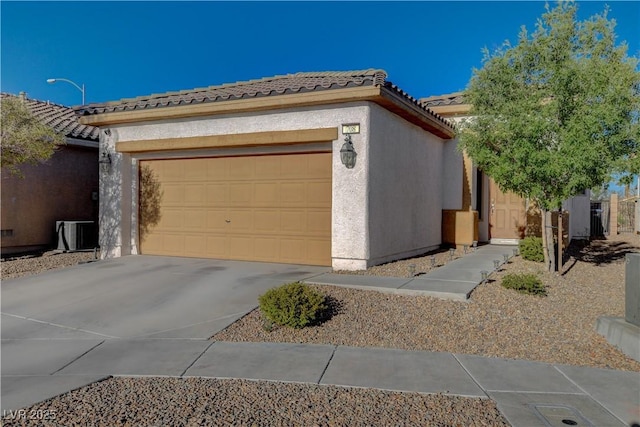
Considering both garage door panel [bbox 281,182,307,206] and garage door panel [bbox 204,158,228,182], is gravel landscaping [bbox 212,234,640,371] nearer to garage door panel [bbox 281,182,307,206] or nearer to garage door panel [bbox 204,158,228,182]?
garage door panel [bbox 281,182,307,206]

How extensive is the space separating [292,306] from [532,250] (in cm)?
713

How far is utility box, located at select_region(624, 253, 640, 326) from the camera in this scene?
16.9 feet

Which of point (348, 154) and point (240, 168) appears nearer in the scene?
point (348, 154)

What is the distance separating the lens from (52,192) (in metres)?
13.1

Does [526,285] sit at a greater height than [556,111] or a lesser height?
lesser

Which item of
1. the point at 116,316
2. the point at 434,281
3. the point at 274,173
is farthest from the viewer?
the point at 274,173

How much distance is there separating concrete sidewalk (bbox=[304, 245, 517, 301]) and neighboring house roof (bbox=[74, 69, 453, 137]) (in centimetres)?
358

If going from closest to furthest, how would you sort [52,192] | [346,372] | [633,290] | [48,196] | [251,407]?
[251,407] → [346,372] → [633,290] → [48,196] → [52,192]

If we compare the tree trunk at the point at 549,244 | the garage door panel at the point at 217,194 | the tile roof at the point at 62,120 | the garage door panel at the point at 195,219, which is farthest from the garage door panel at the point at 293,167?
the tile roof at the point at 62,120

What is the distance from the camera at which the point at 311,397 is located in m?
3.73

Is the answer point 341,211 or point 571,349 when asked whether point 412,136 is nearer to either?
point 341,211

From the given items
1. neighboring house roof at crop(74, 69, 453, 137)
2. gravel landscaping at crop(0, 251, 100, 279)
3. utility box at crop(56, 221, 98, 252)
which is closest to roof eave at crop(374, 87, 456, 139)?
neighboring house roof at crop(74, 69, 453, 137)

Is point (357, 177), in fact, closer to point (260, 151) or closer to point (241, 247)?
point (260, 151)

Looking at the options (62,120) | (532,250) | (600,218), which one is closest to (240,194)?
(532,250)
